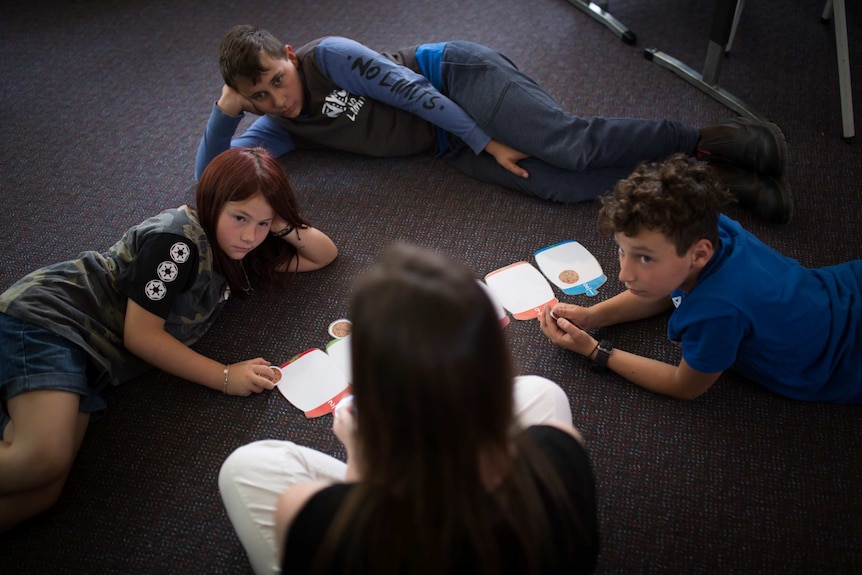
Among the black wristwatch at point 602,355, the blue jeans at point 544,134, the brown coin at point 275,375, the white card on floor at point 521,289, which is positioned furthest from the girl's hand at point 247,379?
the blue jeans at point 544,134

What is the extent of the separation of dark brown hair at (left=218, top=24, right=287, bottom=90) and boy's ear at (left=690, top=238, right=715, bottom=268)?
3.81ft

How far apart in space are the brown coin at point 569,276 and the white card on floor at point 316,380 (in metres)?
0.56

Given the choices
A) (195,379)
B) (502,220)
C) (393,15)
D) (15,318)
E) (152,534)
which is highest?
(393,15)

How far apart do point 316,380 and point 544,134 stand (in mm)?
886

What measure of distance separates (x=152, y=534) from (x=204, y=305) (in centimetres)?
49

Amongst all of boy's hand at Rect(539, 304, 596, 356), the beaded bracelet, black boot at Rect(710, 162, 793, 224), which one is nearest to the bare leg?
the beaded bracelet

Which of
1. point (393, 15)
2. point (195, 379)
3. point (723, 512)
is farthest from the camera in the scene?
point (393, 15)

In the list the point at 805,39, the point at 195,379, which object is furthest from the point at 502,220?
the point at 805,39

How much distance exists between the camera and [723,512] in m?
1.24

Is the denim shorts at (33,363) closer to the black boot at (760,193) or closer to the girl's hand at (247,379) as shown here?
the girl's hand at (247,379)

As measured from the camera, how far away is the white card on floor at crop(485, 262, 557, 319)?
5.31 ft

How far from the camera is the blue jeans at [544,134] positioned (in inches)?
70.1

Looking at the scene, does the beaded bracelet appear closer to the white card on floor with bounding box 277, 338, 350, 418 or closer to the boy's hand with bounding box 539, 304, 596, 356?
the white card on floor with bounding box 277, 338, 350, 418

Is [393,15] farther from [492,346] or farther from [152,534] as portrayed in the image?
[492,346]
